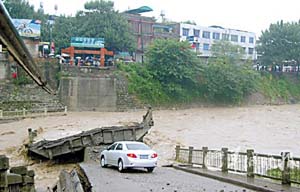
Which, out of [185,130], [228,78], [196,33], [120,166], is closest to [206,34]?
[196,33]

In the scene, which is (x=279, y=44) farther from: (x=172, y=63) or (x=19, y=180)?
(x=19, y=180)

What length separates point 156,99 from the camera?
65.7 m

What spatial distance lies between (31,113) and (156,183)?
123ft

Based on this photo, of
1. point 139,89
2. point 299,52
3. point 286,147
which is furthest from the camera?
point 299,52

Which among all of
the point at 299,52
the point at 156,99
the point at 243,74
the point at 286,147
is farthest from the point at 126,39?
the point at 286,147

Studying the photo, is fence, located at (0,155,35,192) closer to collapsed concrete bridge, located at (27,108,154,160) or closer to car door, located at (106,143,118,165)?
car door, located at (106,143,118,165)

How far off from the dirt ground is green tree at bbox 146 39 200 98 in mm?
4121

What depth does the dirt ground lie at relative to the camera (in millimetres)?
32594

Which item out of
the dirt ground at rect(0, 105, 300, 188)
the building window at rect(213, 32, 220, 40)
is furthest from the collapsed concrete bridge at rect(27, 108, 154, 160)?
the building window at rect(213, 32, 220, 40)

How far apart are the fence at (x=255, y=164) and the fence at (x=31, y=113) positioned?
30382 millimetres

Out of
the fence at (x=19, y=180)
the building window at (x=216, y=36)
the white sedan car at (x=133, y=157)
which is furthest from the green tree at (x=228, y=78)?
the fence at (x=19, y=180)

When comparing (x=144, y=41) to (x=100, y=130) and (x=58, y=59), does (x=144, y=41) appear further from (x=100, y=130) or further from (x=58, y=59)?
(x=100, y=130)

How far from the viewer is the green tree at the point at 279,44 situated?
3305 inches

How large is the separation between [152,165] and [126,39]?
54278 millimetres
